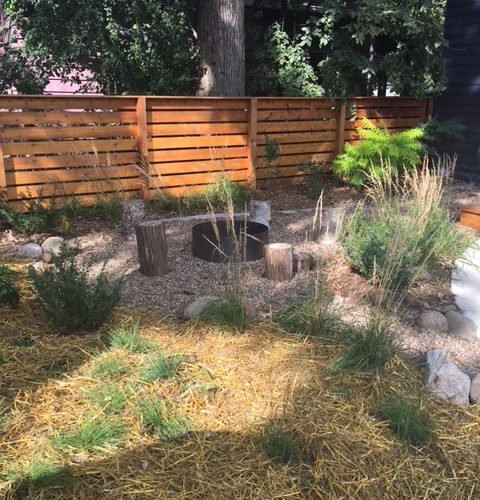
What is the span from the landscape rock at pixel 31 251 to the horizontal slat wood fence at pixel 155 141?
123cm

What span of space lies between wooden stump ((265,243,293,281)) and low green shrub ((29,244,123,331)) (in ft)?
4.20

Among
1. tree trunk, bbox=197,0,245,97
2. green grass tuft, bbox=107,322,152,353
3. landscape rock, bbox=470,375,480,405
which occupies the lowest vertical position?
landscape rock, bbox=470,375,480,405

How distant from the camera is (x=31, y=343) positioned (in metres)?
2.94

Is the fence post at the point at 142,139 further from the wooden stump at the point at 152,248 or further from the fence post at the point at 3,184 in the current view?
the wooden stump at the point at 152,248

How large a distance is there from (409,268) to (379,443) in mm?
1604

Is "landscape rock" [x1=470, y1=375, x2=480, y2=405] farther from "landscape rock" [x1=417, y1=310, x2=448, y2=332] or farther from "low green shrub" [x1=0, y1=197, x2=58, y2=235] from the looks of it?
"low green shrub" [x1=0, y1=197, x2=58, y2=235]

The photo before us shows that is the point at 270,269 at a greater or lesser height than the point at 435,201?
lesser

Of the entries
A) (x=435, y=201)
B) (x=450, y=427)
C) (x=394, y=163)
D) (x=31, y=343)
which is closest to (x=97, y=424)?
(x=31, y=343)

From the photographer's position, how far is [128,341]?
2.85 meters

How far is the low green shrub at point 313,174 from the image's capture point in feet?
24.7

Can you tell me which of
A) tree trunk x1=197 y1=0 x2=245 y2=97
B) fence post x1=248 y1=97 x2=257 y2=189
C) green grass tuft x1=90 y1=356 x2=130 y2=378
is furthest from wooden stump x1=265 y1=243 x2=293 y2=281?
tree trunk x1=197 y1=0 x2=245 y2=97

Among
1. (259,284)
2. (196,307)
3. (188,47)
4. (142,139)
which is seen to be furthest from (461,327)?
(188,47)

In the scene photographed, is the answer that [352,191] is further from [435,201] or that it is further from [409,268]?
[409,268]

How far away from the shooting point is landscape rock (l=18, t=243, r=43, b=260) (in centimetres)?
465
